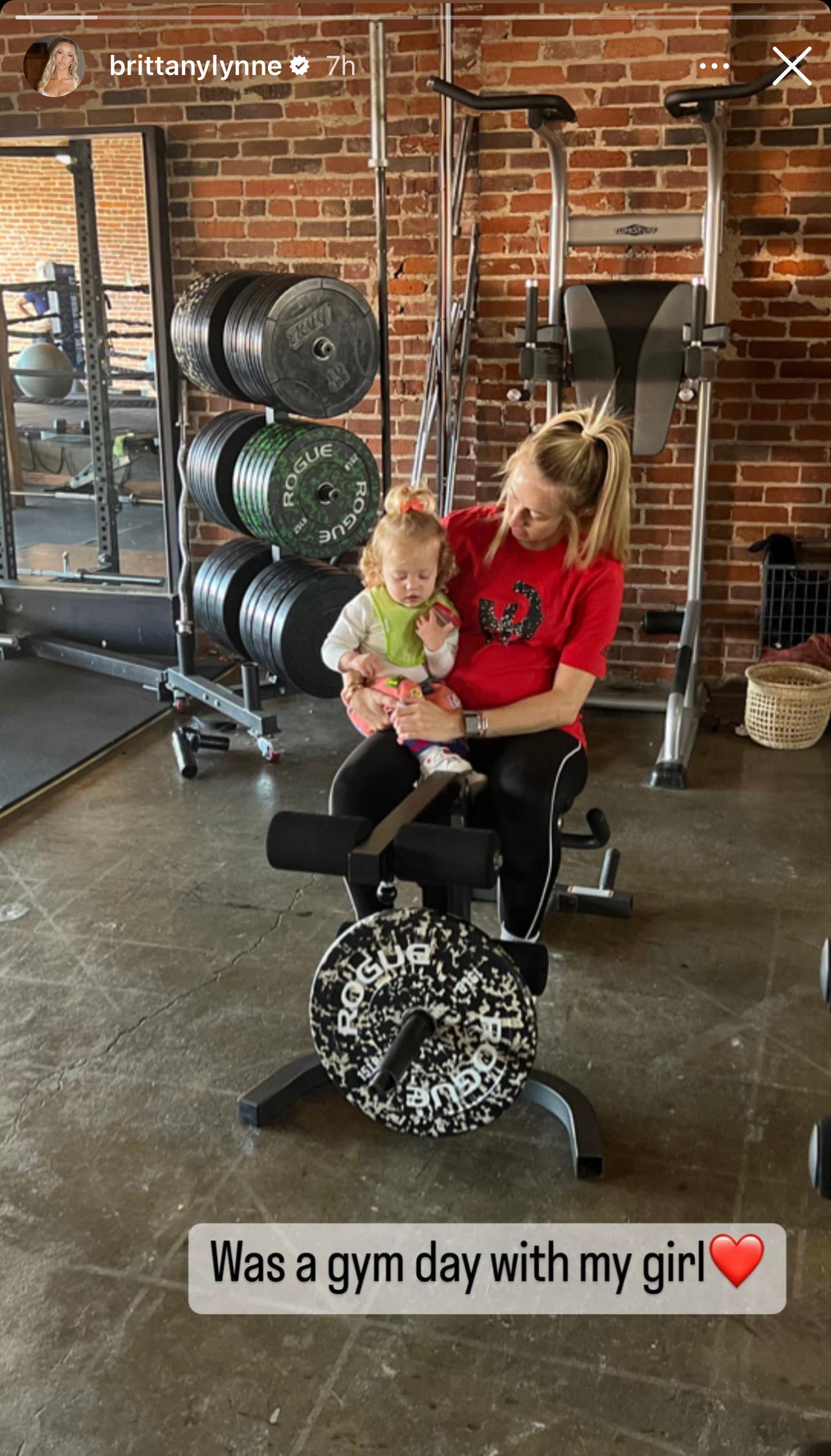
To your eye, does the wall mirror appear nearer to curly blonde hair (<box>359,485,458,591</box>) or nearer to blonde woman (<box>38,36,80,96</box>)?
blonde woman (<box>38,36,80,96</box>)

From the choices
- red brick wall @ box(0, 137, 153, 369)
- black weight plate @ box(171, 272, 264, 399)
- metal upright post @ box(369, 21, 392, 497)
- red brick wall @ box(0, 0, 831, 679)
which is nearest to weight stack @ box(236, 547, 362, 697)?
metal upright post @ box(369, 21, 392, 497)

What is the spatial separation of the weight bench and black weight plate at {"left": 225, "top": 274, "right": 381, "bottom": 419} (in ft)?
6.79

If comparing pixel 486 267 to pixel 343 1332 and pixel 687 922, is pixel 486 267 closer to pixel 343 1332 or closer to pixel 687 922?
pixel 687 922

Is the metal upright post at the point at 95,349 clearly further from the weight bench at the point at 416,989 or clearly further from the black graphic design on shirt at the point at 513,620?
the weight bench at the point at 416,989

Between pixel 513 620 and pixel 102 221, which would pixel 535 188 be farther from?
pixel 513 620

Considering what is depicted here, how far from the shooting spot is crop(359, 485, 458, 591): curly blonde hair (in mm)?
2359

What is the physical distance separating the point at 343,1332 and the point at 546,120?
3.47m

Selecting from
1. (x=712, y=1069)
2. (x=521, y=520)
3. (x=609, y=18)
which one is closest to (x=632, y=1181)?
(x=712, y=1069)

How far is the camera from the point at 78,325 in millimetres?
5484

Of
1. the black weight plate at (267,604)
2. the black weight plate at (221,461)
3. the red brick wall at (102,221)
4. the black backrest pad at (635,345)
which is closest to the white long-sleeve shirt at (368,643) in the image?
the black weight plate at (267,604)

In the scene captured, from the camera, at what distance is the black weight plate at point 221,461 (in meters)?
4.03

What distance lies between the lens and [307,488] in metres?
3.86

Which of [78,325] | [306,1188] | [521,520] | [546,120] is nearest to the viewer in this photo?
[306,1188]

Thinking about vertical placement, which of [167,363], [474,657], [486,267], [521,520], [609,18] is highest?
[609,18]
